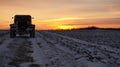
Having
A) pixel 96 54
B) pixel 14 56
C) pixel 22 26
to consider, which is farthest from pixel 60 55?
pixel 22 26

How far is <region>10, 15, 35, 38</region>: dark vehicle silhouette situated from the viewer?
4447cm

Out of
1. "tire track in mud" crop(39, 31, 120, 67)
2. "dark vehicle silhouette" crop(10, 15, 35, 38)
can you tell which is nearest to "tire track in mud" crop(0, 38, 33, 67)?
"tire track in mud" crop(39, 31, 120, 67)

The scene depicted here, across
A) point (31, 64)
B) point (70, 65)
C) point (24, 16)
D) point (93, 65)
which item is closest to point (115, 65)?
point (93, 65)

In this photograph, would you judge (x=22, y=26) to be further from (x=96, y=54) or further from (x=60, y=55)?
(x=96, y=54)

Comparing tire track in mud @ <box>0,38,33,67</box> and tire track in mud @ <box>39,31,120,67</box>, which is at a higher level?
tire track in mud @ <box>39,31,120,67</box>

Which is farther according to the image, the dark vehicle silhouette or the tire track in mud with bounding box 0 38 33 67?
the dark vehicle silhouette

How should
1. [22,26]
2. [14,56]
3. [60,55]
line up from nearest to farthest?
[14,56] → [60,55] → [22,26]

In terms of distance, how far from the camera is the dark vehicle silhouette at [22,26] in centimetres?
4447

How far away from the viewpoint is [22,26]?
45.3 m

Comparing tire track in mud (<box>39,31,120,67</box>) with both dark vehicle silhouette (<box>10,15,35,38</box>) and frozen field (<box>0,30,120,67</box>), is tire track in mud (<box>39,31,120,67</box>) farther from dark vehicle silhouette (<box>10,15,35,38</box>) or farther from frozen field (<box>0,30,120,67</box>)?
dark vehicle silhouette (<box>10,15,35,38</box>)

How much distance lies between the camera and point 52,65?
1349 centimetres

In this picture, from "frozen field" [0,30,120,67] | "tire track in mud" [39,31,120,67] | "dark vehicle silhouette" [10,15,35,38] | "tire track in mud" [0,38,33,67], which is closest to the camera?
"frozen field" [0,30,120,67]

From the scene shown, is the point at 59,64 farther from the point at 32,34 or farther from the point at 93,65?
the point at 32,34

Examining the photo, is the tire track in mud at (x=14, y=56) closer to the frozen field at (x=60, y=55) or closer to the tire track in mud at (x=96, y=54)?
the frozen field at (x=60, y=55)
